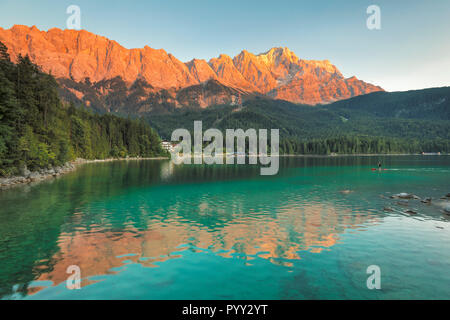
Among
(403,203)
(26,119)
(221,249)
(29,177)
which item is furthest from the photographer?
(26,119)

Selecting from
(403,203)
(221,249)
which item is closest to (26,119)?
(221,249)

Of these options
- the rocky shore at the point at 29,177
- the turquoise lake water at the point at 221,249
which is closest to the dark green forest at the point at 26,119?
the rocky shore at the point at 29,177

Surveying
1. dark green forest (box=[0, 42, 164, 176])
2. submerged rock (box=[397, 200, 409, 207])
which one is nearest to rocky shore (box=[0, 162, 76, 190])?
dark green forest (box=[0, 42, 164, 176])

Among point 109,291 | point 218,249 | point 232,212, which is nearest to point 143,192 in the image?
point 232,212

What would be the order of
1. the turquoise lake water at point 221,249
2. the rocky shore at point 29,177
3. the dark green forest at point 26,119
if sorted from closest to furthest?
1. the turquoise lake water at point 221,249
2. the dark green forest at point 26,119
3. the rocky shore at point 29,177

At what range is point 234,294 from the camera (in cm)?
1605

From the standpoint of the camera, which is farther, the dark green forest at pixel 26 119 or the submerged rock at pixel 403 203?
the dark green forest at pixel 26 119

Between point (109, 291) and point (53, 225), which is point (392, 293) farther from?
point (53, 225)

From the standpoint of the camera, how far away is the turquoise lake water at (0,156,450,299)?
16.6m

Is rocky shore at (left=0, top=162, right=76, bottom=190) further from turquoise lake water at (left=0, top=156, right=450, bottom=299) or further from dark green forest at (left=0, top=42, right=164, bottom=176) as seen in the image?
turquoise lake water at (left=0, top=156, right=450, bottom=299)

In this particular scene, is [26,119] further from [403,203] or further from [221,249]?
[403,203]

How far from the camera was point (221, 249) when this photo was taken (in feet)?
77.1

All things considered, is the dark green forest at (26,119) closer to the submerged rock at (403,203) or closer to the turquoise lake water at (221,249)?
the turquoise lake water at (221,249)

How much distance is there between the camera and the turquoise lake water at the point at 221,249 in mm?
16594
